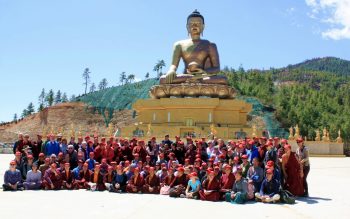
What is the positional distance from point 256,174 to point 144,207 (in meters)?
2.57

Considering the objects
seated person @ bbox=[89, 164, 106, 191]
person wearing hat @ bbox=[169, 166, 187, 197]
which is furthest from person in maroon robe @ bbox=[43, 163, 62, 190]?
person wearing hat @ bbox=[169, 166, 187, 197]

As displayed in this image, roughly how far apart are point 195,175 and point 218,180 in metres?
0.47

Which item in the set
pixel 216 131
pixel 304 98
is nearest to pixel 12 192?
pixel 216 131

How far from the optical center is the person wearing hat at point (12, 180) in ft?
29.9

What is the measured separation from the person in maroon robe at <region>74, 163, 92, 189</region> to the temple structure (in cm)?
1130

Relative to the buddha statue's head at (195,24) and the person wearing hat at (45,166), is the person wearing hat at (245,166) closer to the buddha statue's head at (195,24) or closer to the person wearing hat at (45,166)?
the person wearing hat at (45,166)

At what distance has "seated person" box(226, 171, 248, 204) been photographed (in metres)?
7.89

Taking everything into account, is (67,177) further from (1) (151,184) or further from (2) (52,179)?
(1) (151,184)

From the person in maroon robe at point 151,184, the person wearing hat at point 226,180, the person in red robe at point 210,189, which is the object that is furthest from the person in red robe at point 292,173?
the person in maroon robe at point 151,184

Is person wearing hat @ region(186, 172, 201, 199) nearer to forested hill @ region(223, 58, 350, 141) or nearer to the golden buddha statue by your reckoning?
the golden buddha statue

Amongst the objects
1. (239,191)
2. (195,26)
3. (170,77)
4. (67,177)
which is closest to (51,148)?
(67,177)

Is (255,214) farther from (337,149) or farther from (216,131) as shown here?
(337,149)

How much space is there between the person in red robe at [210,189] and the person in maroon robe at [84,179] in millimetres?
2840

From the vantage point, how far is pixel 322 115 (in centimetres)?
4684
